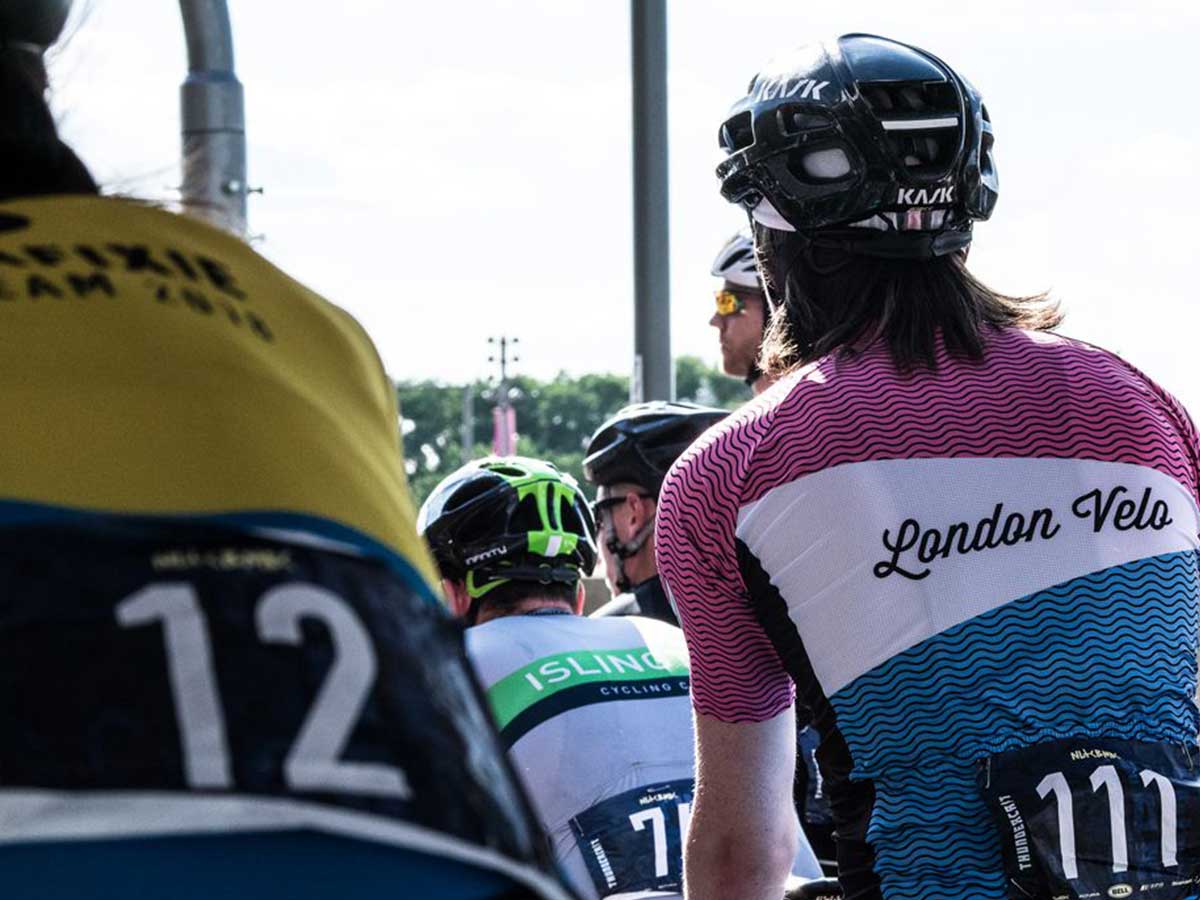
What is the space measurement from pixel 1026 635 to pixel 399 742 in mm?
1631

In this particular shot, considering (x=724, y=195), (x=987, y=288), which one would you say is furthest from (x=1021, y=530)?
(x=724, y=195)

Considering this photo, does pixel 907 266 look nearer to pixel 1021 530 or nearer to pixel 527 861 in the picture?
pixel 1021 530

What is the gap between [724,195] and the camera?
11.7ft

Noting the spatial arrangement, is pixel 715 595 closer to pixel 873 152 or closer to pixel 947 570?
pixel 947 570

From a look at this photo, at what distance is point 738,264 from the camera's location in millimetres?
7352

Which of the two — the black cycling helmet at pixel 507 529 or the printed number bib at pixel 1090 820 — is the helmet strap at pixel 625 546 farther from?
the printed number bib at pixel 1090 820

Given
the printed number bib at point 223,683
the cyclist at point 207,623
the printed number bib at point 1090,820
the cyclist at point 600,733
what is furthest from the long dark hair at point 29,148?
the cyclist at point 600,733

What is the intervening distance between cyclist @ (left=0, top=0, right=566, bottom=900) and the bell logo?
1.85m

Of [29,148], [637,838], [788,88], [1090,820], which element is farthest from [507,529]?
[29,148]

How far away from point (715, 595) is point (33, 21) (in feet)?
4.90

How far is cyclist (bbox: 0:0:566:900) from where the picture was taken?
1245mm

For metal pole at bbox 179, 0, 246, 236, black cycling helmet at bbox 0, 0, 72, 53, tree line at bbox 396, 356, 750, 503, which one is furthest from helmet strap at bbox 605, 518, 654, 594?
tree line at bbox 396, 356, 750, 503

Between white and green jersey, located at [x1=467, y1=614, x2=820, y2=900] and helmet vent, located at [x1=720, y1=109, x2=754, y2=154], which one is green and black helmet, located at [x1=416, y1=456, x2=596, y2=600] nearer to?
white and green jersey, located at [x1=467, y1=614, x2=820, y2=900]

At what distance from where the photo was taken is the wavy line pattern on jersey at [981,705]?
2.72 metres
